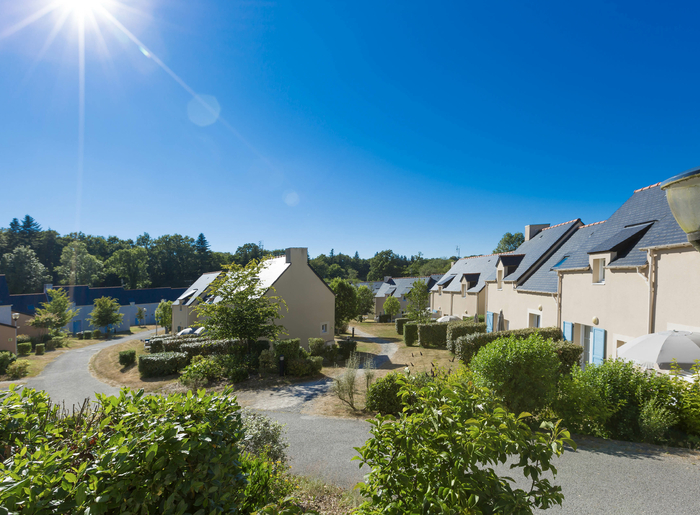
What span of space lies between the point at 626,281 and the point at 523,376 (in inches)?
277

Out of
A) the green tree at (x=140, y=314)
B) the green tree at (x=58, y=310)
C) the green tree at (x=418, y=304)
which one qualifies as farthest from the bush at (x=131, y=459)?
the green tree at (x=140, y=314)

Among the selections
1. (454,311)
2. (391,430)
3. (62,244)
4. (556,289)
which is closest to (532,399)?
(391,430)

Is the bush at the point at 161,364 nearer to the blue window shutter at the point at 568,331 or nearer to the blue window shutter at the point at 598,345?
the blue window shutter at the point at 568,331

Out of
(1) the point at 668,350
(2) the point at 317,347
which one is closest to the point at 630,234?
(1) the point at 668,350

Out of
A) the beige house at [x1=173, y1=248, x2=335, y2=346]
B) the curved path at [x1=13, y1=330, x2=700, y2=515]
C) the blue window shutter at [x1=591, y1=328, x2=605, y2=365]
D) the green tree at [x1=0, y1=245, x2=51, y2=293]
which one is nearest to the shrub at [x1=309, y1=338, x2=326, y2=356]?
the beige house at [x1=173, y1=248, x2=335, y2=346]

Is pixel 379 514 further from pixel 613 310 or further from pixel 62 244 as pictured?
pixel 62 244

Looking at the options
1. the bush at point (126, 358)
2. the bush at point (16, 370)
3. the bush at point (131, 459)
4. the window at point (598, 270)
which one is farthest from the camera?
the bush at point (126, 358)

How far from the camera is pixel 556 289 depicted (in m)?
15.3

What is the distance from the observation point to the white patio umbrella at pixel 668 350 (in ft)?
23.8

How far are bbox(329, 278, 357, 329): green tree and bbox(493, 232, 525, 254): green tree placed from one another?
188 feet

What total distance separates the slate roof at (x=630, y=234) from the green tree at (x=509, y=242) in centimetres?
6658

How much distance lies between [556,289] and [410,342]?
45.7 ft

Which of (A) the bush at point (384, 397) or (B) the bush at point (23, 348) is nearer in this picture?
(A) the bush at point (384, 397)

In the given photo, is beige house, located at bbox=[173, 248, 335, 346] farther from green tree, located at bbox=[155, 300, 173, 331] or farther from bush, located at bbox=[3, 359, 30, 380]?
green tree, located at bbox=[155, 300, 173, 331]
